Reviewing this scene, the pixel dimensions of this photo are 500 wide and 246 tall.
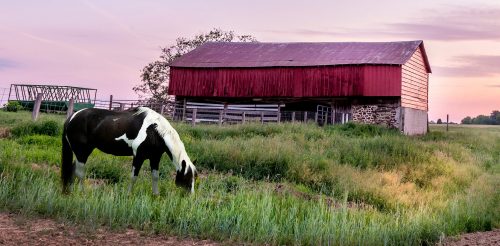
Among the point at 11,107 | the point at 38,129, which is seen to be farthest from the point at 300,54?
the point at 38,129

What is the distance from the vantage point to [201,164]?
49.4 ft

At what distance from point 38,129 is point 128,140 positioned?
965 centimetres

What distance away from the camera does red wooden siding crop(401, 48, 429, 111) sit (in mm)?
34875

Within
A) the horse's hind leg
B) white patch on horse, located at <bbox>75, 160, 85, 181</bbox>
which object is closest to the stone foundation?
the horse's hind leg

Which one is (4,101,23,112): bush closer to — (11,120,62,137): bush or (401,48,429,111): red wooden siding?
(11,120,62,137): bush

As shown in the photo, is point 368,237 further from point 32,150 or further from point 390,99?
point 390,99

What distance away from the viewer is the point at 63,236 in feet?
22.5

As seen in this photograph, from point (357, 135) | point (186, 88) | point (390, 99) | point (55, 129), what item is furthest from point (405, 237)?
point (186, 88)

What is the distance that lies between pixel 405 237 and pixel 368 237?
2.68ft

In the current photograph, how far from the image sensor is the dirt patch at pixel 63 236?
6.62 meters

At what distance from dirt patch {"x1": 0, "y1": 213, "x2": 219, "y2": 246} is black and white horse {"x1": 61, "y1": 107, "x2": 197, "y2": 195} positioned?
7.21 ft

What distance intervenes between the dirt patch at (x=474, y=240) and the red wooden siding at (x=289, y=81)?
84.3ft

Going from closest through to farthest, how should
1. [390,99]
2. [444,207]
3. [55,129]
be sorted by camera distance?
[444,207], [55,129], [390,99]

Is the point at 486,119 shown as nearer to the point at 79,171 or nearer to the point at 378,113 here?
the point at 378,113
